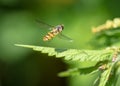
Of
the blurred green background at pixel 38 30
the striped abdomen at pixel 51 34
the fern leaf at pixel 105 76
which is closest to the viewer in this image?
the fern leaf at pixel 105 76

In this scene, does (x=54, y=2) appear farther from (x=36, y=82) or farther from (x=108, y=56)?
(x=108, y=56)

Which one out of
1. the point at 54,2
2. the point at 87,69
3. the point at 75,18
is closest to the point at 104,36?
the point at 87,69

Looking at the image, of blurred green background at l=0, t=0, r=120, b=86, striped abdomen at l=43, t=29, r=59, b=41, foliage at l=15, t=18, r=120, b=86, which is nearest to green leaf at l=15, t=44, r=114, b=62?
foliage at l=15, t=18, r=120, b=86

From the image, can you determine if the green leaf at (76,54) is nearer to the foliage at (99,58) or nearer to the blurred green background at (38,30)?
the foliage at (99,58)

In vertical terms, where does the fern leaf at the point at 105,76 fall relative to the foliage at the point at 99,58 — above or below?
below

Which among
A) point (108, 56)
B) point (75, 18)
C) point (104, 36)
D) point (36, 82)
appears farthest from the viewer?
point (36, 82)

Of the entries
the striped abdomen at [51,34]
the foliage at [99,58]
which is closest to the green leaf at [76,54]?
the foliage at [99,58]

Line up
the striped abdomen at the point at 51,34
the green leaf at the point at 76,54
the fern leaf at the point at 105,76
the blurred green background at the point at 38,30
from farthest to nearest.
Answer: the blurred green background at the point at 38,30 → the striped abdomen at the point at 51,34 → the green leaf at the point at 76,54 → the fern leaf at the point at 105,76

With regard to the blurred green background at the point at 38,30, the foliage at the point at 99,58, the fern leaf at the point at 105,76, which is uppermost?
the blurred green background at the point at 38,30
